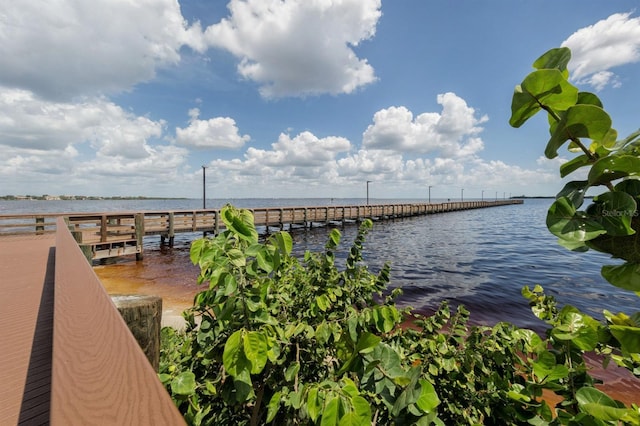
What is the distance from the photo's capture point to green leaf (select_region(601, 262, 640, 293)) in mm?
497

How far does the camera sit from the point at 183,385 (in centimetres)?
123

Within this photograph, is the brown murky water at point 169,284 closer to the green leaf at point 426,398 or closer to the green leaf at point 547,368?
the green leaf at point 547,368

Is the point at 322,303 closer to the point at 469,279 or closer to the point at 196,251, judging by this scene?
the point at 196,251

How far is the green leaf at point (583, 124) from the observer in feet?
1.54

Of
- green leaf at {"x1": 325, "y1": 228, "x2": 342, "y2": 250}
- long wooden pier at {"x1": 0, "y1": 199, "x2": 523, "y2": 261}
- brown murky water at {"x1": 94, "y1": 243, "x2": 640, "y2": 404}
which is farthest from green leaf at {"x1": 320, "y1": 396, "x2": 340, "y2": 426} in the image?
long wooden pier at {"x1": 0, "y1": 199, "x2": 523, "y2": 261}

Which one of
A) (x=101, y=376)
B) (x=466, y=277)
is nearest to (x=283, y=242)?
(x=101, y=376)

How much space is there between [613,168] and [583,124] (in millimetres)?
94

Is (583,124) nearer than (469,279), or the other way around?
(583,124)

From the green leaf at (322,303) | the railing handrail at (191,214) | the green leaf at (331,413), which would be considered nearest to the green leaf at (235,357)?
the green leaf at (331,413)

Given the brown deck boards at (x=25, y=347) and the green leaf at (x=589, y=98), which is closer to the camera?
the green leaf at (x=589, y=98)

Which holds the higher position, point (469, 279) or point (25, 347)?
point (25, 347)

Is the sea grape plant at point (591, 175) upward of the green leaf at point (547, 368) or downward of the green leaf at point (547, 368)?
upward

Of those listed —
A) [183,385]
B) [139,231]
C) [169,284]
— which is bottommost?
[169,284]

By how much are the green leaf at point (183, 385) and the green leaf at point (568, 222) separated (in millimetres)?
1394
